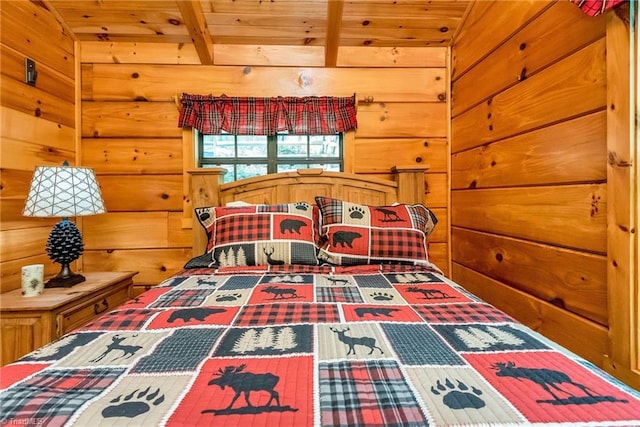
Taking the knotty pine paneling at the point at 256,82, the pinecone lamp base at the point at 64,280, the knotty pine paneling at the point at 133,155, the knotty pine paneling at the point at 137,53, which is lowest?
the pinecone lamp base at the point at 64,280

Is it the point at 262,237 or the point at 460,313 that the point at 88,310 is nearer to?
the point at 262,237

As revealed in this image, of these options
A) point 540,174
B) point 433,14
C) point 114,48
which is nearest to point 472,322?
point 540,174

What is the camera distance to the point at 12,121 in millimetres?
1695

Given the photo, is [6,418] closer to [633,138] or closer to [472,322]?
[472,322]

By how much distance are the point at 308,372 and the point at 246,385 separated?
125mm

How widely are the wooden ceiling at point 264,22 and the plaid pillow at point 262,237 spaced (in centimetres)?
118

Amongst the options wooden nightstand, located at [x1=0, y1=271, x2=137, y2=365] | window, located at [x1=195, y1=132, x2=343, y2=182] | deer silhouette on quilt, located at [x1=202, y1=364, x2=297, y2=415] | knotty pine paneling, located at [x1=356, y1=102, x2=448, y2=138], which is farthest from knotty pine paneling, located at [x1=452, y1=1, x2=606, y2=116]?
wooden nightstand, located at [x1=0, y1=271, x2=137, y2=365]

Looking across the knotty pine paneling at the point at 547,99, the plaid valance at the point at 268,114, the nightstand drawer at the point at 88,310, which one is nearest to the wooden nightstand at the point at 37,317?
the nightstand drawer at the point at 88,310

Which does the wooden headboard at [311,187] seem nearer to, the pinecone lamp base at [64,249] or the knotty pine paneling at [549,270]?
the knotty pine paneling at [549,270]

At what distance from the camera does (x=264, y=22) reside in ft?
6.77

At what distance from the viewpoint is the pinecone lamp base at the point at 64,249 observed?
1.66 meters

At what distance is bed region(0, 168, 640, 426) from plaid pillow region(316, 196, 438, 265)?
190mm

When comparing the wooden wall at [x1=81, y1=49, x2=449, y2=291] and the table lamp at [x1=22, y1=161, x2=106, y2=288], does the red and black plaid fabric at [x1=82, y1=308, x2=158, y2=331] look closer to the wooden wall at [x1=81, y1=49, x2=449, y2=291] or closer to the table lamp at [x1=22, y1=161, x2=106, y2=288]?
the table lamp at [x1=22, y1=161, x2=106, y2=288]

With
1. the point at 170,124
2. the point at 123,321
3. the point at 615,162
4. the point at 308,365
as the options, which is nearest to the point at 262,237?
the point at 123,321
